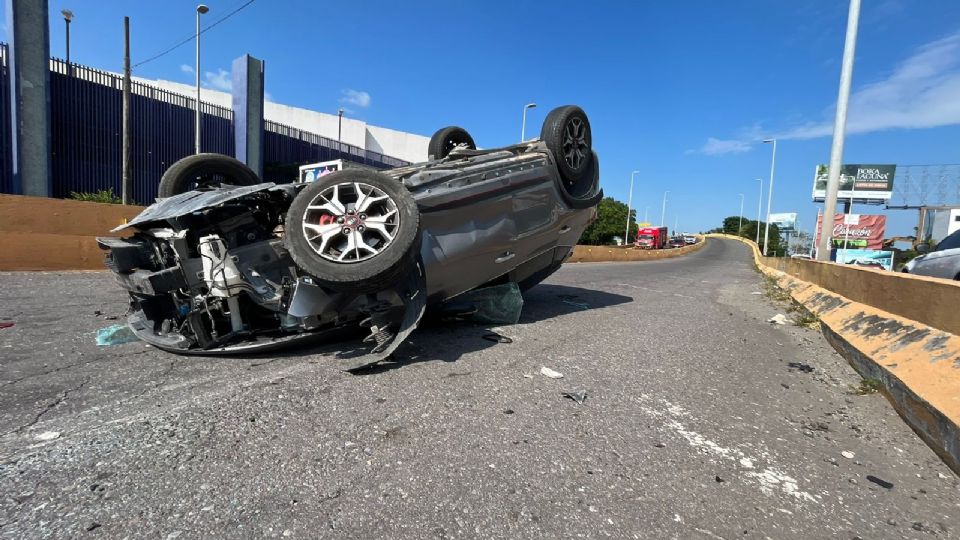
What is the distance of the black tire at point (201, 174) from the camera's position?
4196 mm

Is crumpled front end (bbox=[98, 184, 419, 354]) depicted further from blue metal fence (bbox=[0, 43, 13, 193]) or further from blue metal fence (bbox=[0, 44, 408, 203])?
blue metal fence (bbox=[0, 44, 408, 203])

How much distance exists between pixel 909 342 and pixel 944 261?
4002 millimetres

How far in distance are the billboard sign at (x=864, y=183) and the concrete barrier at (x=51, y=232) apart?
262 ft

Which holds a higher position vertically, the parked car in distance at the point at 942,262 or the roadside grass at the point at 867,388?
the parked car in distance at the point at 942,262

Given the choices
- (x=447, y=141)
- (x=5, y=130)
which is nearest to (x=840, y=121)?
(x=447, y=141)

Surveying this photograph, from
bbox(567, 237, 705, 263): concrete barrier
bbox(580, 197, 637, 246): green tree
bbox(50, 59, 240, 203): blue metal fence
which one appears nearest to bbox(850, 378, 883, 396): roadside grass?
bbox(567, 237, 705, 263): concrete barrier

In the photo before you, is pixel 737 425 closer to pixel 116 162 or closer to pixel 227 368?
pixel 227 368

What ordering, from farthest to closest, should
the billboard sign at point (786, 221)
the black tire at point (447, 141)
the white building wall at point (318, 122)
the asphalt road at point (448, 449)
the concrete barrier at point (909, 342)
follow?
1. the billboard sign at point (786, 221)
2. the white building wall at point (318, 122)
3. the black tire at point (447, 141)
4. the concrete barrier at point (909, 342)
5. the asphalt road at point (448, 449)

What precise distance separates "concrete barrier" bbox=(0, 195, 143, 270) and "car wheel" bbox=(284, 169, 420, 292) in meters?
7.00

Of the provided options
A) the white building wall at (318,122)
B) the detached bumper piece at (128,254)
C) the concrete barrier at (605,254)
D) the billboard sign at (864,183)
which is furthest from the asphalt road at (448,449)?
the billboard sign at (864,183)

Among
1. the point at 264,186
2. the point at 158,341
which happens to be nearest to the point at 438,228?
the point at 264,186

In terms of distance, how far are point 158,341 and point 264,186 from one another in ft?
4.51

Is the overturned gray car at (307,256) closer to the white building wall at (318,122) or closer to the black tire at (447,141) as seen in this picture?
the black tire at (447,141)

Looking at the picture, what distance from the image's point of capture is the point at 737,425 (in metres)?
2.53
